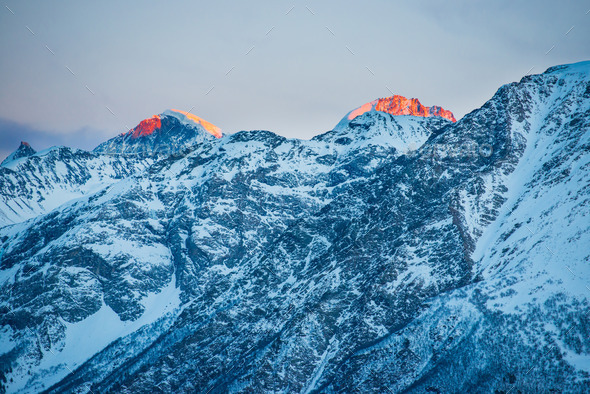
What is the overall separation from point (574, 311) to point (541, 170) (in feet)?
→ 226

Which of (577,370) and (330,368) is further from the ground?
(330,368)

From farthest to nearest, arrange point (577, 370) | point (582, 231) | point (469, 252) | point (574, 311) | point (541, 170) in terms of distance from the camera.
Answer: point (541, 170), point (469, 252), point (582, 231), point (574, 311), point (577, 370)

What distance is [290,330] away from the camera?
554 ft

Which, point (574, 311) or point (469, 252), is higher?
point (469, 252)

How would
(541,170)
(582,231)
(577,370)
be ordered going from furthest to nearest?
1. (541,170)
2. (582,231)
3. (577,370)

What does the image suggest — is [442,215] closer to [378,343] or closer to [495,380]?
[378,343]

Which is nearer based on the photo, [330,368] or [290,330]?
[330,368]

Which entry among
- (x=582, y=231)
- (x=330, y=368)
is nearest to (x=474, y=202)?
(x=582, y=231)

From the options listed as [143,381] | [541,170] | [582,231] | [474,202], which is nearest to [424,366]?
[582,231]

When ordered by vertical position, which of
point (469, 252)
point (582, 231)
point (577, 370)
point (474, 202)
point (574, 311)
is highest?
point (474, 202)

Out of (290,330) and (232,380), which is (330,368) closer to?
(290,330)

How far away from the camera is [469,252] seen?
16188cm

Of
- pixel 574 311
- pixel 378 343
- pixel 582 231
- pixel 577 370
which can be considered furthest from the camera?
pixel 378 343

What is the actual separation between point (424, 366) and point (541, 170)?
271 feet
